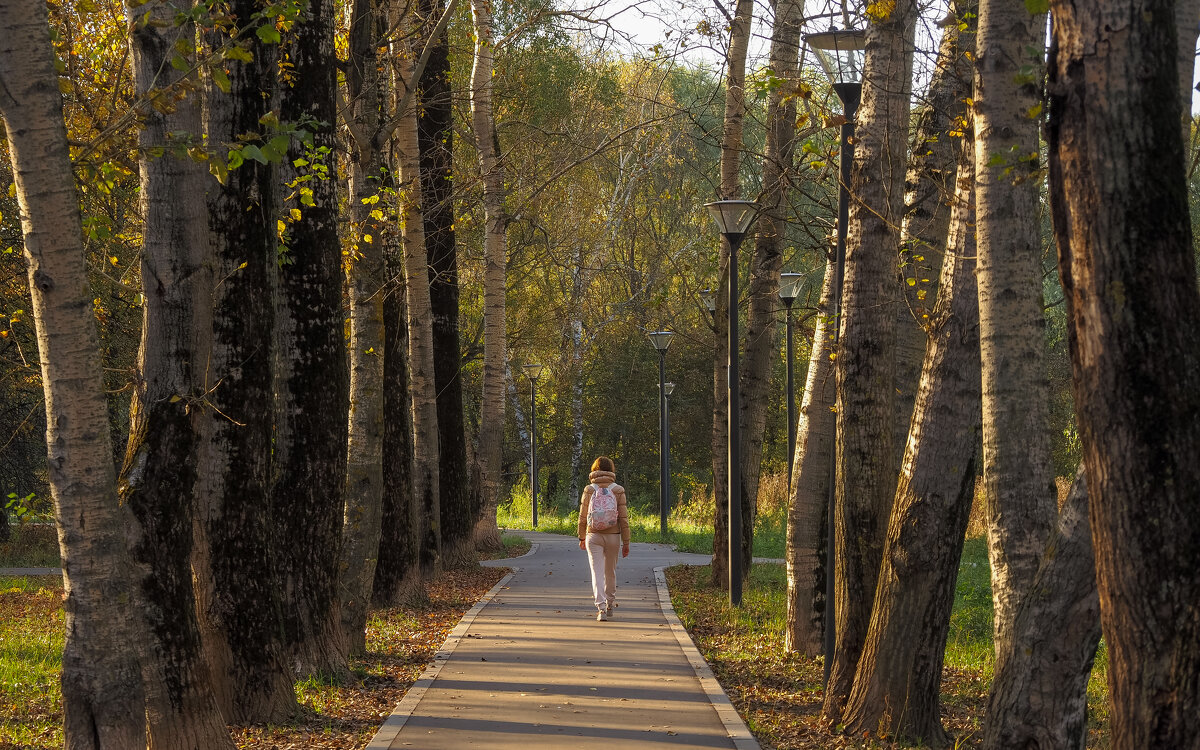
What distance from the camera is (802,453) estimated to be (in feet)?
38.1

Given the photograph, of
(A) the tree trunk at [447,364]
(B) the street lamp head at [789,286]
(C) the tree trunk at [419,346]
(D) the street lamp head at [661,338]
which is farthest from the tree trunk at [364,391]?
(D) the street lamp head at [661,338]

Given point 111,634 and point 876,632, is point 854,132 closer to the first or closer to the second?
point 876,632

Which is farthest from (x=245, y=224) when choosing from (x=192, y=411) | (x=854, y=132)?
(x=854, y=132)

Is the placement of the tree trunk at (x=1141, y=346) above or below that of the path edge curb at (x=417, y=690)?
above

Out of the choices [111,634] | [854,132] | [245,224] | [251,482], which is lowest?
[111,634]

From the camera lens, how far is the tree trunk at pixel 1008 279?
6117 millimetres

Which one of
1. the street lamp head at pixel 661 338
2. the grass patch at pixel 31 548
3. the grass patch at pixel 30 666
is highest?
the street lamp head at pixel 661 338

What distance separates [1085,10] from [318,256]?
695 cm

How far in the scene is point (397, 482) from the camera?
1463cm

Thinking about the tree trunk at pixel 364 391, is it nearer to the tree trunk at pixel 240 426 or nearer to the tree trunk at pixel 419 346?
the tree trunk at pixel 240 426

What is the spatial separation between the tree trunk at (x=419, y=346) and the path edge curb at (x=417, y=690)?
196 centimetres

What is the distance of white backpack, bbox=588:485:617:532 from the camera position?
14211 millimetres

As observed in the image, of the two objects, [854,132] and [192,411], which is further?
[854,132]

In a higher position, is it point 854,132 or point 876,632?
point 854,132
